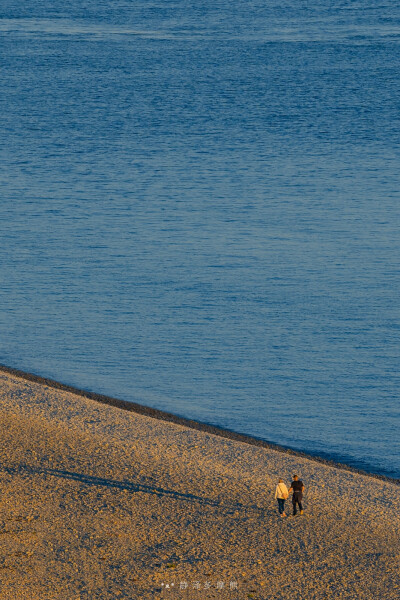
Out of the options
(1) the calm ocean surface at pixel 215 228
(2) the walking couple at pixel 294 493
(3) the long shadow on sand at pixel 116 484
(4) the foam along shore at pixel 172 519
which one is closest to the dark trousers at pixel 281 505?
(2) the walking couple at pixel 294 493

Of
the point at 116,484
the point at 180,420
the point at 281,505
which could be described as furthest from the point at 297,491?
the point at 180,420

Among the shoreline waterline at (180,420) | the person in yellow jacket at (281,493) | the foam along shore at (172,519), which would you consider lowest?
the shoreline waterline at (180,420)

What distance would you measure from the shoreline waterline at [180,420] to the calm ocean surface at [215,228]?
0.73 m

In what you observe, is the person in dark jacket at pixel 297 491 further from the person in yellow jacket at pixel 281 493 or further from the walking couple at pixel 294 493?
the person in yellow jacket at pixel 281 493

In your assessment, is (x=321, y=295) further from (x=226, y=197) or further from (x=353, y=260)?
(x=226, y=197)

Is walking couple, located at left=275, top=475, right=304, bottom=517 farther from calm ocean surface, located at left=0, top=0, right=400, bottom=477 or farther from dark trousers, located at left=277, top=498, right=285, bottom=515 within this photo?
calm ocean surface, located at left=0, top=0, right=400, bottom=477

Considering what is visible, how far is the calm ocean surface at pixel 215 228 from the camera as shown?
143 ft

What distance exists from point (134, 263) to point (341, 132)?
4379 cm

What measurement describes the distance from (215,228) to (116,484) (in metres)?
39.4

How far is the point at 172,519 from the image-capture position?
2770cm

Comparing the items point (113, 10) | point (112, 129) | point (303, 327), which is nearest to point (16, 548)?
point (303, 327)

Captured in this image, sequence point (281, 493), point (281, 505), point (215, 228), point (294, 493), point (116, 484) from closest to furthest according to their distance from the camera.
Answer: point (281, 493) < point (294, 493) < point (281, 505) < point (116, 484) < point (215, 228)

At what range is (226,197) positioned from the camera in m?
74.9

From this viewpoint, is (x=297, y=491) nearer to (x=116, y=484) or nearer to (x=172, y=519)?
(x=172, y=519)
